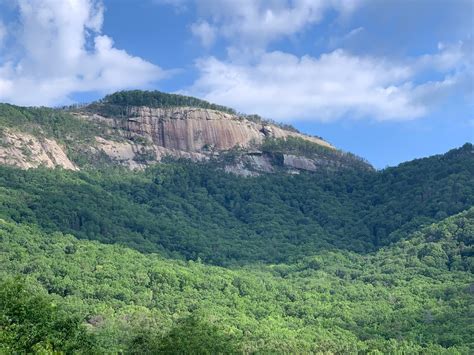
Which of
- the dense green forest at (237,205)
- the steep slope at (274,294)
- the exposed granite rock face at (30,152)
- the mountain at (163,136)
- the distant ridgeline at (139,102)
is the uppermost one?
the distant ridgeline at (139,102)

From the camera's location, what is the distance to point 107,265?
99188 millimetres

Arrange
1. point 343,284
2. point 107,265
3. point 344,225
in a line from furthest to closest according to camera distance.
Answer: point 344,225, point 343,284, point 107,265

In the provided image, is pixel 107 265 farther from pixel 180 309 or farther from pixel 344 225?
pixel 344 225

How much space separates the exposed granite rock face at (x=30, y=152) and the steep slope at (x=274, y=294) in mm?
30471

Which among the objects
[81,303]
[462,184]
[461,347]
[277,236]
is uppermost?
[462,184]

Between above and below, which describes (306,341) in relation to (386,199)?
below

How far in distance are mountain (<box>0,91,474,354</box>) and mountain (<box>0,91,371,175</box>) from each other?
394mm

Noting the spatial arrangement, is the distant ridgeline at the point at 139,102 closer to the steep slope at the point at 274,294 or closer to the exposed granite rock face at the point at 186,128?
the exposed granite rock face at the point at 186,128

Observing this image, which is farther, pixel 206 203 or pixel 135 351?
pixel 206 203

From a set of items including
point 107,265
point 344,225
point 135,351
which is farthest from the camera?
point 344,225

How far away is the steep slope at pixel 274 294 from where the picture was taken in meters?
79.7

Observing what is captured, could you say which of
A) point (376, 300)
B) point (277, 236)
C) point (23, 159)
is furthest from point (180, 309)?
point (23, 159)

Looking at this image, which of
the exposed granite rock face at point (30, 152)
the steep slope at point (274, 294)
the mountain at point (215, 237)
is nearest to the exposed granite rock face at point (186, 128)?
the mountain at point (215, 237)

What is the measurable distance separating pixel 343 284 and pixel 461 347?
3566cm
